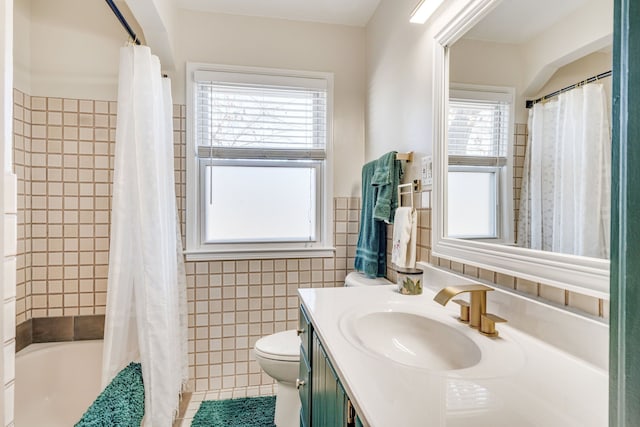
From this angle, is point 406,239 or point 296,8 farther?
point 296,8

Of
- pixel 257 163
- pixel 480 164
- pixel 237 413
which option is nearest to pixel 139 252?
pixel 257 163

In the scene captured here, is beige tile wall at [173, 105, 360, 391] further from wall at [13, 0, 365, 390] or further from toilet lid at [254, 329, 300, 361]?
toilet lid at [254, 329, 300, 361]

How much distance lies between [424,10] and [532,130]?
2.57ft

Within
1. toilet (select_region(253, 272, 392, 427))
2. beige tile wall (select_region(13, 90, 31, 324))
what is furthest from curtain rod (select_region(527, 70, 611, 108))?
beige tile wall (select_region(13, 90, 31, 324))

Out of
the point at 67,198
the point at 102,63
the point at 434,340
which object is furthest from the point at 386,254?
the point at 102,63

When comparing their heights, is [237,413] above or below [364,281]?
below

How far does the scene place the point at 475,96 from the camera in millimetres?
1180

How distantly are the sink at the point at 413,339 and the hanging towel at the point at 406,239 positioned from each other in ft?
1.17

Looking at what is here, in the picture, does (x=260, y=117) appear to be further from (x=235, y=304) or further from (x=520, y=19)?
(x=520, y=19)

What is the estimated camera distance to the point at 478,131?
3.77 feet

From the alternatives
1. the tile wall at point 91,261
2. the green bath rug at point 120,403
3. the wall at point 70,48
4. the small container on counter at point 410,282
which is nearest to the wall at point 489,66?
the small container on counter at point 410,282

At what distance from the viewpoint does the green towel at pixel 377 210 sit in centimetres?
168

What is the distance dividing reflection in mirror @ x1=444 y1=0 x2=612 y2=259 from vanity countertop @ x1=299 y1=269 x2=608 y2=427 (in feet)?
0.88

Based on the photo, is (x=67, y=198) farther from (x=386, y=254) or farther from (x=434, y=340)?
(x=434, y=340)
